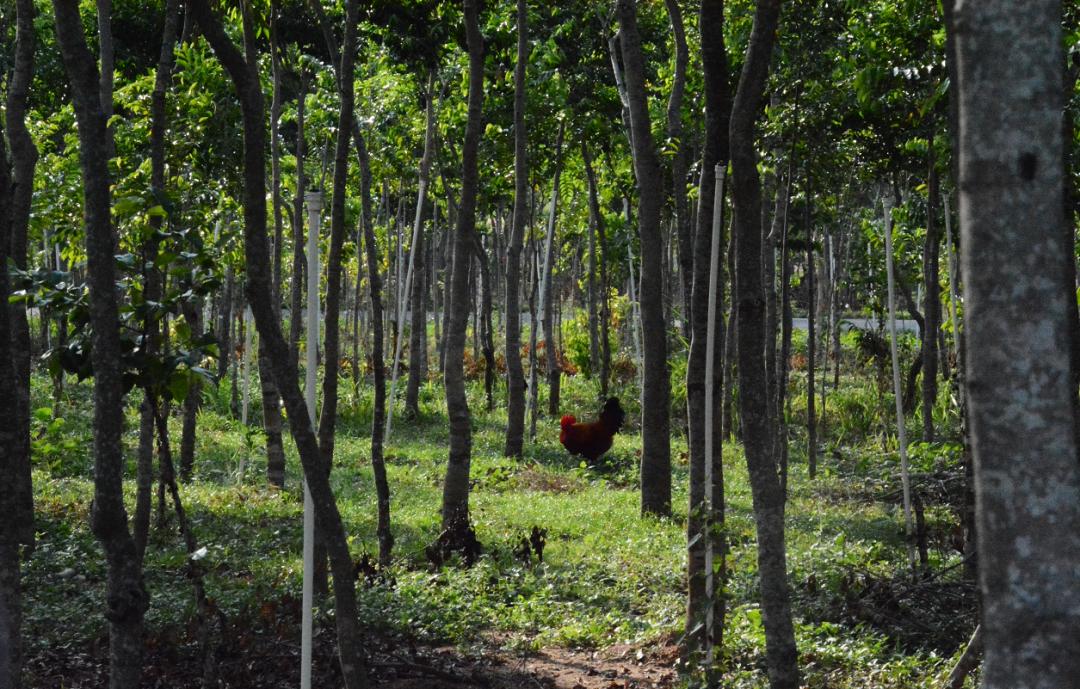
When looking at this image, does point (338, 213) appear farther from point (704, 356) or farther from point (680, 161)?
point (680, 161)

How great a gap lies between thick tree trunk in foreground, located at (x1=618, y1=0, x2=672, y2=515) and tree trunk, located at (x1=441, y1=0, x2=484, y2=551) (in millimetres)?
1831

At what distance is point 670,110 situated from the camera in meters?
9.74

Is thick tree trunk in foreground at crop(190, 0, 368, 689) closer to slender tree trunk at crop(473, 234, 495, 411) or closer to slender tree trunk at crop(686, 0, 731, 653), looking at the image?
slender tree trunk at crop(686, 0, 731, 653)

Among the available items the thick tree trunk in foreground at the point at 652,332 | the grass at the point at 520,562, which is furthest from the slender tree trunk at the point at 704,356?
the thick tree trunk in foreground at the point at 652,332

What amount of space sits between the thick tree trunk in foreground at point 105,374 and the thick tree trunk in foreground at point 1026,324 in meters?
2.73

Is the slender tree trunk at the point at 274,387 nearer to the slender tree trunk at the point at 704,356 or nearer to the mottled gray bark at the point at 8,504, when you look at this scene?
the slender tree trunk at the point at 704,356

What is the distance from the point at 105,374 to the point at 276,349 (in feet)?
1.87

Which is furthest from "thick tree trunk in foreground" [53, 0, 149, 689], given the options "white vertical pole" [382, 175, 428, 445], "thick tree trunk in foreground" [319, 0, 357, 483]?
"white vertical pole" [382, 175, 428, 445]

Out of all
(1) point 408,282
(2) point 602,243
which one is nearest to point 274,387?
(1) point 408,282

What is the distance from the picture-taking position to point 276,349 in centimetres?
397

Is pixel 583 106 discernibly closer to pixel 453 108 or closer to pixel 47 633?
pixel 453 108

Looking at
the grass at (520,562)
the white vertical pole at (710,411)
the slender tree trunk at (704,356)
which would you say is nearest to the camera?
the slender tree trunk at (704,356)

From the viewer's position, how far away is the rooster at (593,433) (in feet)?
45.6

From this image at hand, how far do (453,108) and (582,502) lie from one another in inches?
264
